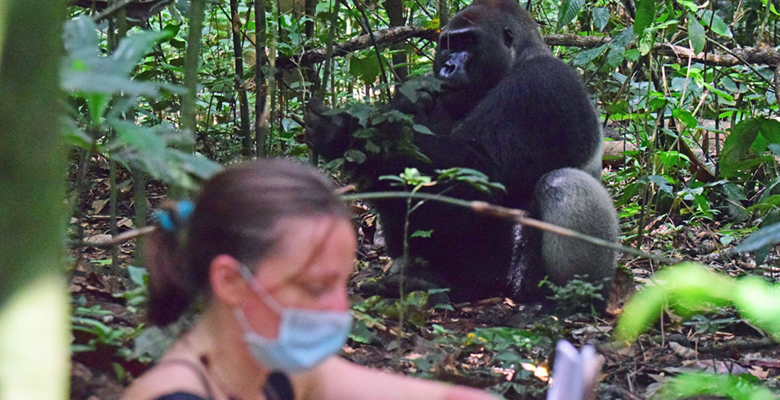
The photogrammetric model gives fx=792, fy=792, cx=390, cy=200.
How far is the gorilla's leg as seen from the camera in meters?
4.76

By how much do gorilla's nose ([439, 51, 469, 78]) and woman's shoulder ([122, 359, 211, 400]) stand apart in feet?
12.6

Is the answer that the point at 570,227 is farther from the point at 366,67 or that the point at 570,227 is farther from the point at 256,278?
the point at 256,278

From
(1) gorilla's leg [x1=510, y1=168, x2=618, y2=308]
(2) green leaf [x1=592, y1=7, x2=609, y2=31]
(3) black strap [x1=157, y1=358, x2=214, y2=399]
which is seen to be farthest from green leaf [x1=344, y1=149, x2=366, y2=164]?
(3) black strap [x1=157, y1=358, x2=214, y2=399]

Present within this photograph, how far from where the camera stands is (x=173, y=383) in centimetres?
171

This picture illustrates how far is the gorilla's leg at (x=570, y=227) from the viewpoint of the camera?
15.6 feet

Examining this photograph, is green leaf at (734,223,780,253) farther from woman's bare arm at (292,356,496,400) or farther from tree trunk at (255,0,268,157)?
tree trunk at (255,0,268,157)

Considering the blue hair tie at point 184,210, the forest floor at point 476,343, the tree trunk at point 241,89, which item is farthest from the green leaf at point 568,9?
the blue hair tie at point 184,210

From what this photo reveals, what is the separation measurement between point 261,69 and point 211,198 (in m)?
2.93

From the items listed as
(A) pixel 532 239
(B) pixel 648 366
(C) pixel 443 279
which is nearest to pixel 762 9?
(A) pixel 532 239

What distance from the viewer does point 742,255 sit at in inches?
216

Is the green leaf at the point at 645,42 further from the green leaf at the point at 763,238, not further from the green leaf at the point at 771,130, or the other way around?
the green leaf at the point at 763,238

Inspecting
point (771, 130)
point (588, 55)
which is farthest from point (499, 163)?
point (771, 130)

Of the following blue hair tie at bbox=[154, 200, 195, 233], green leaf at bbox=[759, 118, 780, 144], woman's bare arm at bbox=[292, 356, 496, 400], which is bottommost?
green leaf at bbox=[759, 118, 780, 144]

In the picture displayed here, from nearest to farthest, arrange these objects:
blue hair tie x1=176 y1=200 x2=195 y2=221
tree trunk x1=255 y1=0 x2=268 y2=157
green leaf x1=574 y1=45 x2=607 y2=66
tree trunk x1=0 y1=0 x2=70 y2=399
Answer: tree trunk x1=0 y1=0 x2=70 y2=399 → blue hair tie x1=176 y1=200 x2=195 y2=221 → tree trunk x1=255 y1=0 x2=268 y2=157 → green leaf x1=574 y1=45 x2=607 y2=66
